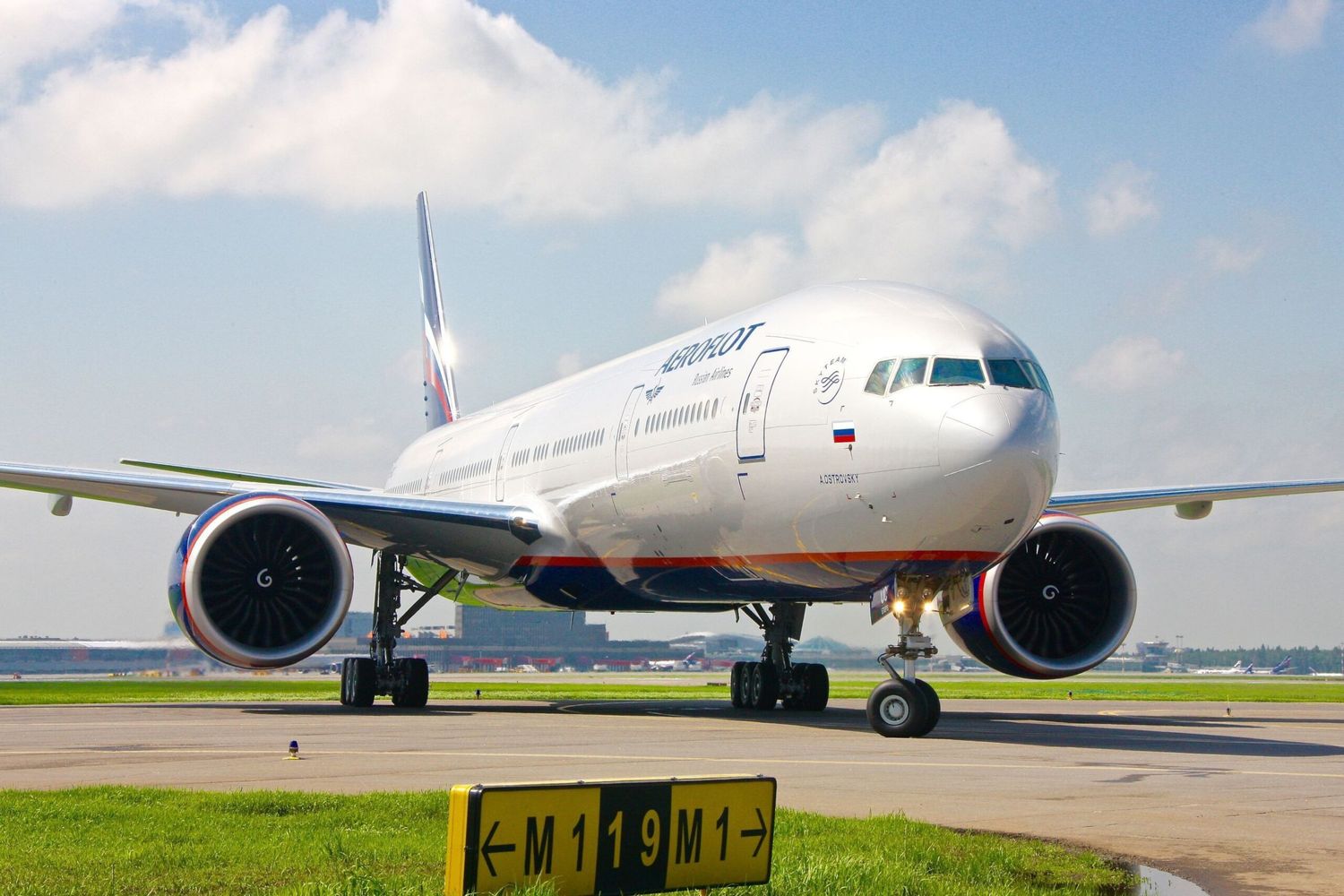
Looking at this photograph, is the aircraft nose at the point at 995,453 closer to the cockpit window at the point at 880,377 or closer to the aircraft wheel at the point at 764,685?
the cockpit window at the point at 880,377

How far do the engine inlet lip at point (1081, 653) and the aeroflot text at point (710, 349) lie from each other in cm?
388

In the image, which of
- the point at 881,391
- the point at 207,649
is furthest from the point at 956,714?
the point at 207,649

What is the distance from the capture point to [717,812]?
4766mm

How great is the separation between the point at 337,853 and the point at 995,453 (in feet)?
25.7

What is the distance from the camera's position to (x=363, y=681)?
819 inches

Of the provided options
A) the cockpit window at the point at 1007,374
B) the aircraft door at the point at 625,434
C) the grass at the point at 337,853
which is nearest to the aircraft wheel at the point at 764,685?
the aircraft door at the point at 625,434

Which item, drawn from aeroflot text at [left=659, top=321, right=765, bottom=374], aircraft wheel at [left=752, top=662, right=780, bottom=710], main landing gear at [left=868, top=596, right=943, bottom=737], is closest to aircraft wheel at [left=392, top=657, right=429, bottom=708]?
aircraft wheel at [left=752, top=662, right=780, bottom=710]

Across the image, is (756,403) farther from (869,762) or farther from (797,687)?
(797,687)

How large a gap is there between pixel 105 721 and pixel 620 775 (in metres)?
9.66

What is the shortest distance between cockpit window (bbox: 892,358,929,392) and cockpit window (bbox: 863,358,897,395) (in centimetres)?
9

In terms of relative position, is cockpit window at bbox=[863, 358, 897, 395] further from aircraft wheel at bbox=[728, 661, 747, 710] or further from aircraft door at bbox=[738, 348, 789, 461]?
aircraft wheel at bbox=[728, 661, 747, 710]

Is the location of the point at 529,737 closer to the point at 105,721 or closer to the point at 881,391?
the point at 881,391

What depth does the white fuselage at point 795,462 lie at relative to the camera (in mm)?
12938

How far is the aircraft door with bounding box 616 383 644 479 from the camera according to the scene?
17.8 m
